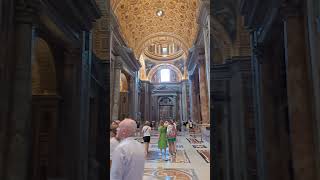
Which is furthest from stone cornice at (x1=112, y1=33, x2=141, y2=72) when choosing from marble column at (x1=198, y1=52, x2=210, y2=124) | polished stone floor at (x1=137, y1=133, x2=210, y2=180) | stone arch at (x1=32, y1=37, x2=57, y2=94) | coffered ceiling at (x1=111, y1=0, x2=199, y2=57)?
stone arch at (x1=32, y1=37, x2=57, y2=94)

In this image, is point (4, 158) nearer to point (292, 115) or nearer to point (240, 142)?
point (292, 115)

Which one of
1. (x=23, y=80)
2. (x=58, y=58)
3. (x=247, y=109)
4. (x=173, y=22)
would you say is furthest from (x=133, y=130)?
(x=173, y=22)

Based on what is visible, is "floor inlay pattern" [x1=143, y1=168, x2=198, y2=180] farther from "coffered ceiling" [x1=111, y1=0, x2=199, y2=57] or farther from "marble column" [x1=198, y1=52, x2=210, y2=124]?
"coffered ceiling" [x1=111, y1=0, x2=199, y2=57]

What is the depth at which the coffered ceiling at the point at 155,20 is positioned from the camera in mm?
22312

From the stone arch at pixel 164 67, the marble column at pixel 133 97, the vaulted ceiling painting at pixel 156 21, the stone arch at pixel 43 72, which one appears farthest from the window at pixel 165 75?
the stone arch at pixel 43 72

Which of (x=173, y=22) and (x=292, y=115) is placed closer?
(x=292, y=115)

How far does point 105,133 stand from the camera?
6695 mm

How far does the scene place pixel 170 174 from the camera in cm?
794

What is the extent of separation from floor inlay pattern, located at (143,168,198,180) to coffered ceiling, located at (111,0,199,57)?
12.9 metres

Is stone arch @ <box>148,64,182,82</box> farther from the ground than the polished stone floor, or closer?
farther from the ground

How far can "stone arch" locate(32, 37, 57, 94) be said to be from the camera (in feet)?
20.7

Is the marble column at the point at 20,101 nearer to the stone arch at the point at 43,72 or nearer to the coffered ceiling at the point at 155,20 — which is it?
the stone arch at the point at 43,72

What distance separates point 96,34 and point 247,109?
361 cm

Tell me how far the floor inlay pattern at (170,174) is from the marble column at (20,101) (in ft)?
13.5
